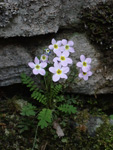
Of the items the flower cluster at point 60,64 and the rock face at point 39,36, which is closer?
the flower cluster at point 60,64

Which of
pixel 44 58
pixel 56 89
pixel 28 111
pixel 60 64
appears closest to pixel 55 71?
pixel 60 64

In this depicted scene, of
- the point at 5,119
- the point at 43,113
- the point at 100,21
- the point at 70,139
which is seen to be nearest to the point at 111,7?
the point at 100,21

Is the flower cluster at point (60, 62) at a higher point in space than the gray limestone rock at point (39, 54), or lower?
higher

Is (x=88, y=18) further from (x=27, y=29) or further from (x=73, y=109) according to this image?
(x=73, y=109)

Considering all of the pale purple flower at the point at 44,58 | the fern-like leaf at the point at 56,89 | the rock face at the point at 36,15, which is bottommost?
the fern-like leaf at the point at 56,89

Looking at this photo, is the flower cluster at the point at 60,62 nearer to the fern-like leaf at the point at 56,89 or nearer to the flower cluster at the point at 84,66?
the flower cluster at the point at 84,66

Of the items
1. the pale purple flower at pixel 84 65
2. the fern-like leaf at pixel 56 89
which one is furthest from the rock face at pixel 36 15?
the fern-like leaf at pixel 56 89

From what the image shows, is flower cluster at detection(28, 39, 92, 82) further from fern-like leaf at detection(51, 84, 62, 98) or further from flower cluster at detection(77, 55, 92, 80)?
fern-like leaf at detection(51, 84, 62, 98)

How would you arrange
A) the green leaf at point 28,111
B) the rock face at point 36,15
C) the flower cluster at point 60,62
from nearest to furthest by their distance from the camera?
the flower cluster at point 60,62 → the rock face at point 36,15 → the green leaf at point 28,111

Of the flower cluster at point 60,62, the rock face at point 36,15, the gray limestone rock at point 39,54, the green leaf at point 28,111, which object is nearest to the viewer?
the flower cluster at point 60,62
